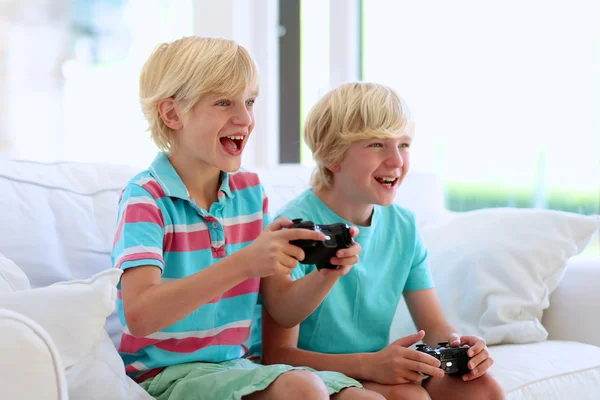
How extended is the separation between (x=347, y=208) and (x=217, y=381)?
0.52 m

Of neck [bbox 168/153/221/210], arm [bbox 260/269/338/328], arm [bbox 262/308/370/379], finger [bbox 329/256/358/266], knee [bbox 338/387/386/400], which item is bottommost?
arm [bbox 262/308/370/379]

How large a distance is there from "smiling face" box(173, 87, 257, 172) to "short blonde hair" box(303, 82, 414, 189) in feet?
0.87

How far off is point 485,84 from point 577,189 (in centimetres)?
51

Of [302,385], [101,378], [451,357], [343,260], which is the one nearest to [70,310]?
[101,378]

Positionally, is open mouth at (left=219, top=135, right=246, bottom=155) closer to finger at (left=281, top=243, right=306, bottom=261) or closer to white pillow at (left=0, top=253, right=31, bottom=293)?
finger at (left=281, top=243, right=306, bottom=261)

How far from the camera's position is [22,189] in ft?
4.56

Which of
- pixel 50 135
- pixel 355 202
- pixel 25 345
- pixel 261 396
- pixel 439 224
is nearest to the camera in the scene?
pixel 25 345

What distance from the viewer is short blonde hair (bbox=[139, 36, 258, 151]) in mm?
1264

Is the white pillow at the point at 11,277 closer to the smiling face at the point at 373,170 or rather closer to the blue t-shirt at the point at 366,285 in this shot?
the blue t-shirt at the point at 366,285

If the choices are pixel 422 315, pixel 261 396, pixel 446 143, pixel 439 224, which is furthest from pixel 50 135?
pixel 261 396

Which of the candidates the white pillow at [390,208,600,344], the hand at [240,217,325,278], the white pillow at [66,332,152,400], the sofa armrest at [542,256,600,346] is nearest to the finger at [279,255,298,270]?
the hand at [240,217,325,278]

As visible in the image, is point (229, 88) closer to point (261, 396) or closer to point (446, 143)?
point (261, 396)

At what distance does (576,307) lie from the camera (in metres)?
1.64

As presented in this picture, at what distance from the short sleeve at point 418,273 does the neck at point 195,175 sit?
0.48 m
